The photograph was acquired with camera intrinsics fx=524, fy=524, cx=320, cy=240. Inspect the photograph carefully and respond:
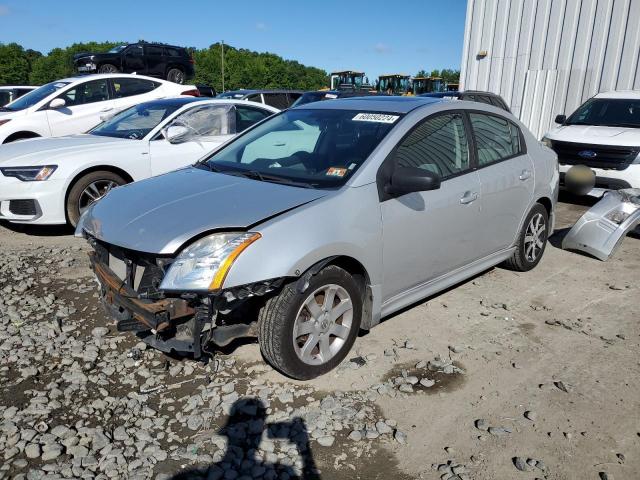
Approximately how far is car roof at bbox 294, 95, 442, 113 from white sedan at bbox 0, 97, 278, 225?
2503 millimetres

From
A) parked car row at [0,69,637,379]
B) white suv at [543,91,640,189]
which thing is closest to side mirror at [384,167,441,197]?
parked car row at [0,69,637,379]

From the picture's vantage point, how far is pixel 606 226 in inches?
222

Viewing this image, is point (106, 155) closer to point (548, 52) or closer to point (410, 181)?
point (410, 181)

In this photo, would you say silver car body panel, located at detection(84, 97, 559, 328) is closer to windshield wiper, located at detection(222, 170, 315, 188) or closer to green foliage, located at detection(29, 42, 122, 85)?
windshield wiper, located at detection(222, 170, 315, 188)

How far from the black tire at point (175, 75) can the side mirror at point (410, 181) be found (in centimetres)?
1802

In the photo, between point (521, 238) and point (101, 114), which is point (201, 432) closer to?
point (521, 238)

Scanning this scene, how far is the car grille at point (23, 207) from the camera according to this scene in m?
5.64

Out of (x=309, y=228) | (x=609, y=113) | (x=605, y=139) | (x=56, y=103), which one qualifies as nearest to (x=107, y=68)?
(x=56, y=103)

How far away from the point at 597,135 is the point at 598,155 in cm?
46

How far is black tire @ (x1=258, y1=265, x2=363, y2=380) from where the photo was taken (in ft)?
9.47

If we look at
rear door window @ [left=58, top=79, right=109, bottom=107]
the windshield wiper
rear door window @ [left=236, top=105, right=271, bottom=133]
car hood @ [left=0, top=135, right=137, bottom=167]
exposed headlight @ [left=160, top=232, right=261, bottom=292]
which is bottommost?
exposed headlight @ [left=160, top=232, right=261, bottom=292]

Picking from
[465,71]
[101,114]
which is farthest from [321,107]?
[465,71]

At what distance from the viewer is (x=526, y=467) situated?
8.16ft

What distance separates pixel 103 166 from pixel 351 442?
15.4 feet
